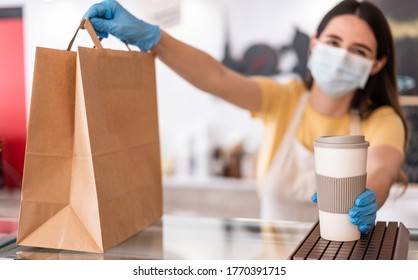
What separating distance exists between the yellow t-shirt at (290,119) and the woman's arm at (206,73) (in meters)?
0.07

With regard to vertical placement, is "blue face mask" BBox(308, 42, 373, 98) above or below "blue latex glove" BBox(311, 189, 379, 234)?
above

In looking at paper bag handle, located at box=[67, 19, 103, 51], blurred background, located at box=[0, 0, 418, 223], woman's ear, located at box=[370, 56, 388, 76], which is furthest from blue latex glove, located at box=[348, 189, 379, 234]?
blurred background, located at box=[0, 0, 418, 223]

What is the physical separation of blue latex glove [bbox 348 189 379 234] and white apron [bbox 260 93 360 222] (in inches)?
35.1

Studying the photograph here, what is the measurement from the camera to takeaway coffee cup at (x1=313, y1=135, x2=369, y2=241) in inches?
37.2

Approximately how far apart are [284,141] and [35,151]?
1114 millimetres

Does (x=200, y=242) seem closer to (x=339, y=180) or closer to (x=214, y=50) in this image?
(x=339, y=180)

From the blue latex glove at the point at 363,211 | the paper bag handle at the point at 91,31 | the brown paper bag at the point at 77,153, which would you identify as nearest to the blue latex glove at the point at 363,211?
the blue latex glove at the point at 363,211

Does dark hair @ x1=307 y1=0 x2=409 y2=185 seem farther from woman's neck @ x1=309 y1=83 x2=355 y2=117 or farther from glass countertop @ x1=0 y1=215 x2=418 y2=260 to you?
glass countertop @ x1=0 y1=215 x2=418 y2=260

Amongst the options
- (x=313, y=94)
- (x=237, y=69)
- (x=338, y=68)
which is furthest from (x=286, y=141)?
(x=237, y=69)

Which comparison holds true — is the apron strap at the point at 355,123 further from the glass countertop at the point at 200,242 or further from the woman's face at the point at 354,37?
the glass countertop at the point at 200,242

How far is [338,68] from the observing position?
1633 mm

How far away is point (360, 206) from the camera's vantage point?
0.97 m

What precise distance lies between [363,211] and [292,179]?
98 cm
